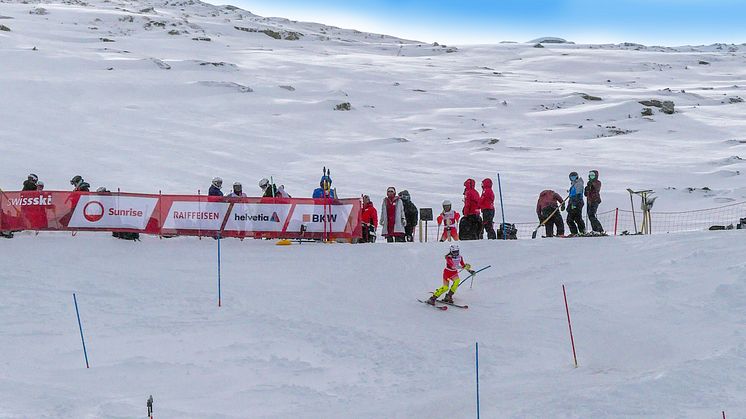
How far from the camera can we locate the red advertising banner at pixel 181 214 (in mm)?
16609

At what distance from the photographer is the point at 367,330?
42.1 ft

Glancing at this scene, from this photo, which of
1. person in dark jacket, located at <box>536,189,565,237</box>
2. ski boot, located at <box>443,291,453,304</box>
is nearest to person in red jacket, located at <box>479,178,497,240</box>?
person in dark jacket, located at <box>536,189,565,237</box>

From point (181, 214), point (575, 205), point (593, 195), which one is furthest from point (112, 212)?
point (593, 195)

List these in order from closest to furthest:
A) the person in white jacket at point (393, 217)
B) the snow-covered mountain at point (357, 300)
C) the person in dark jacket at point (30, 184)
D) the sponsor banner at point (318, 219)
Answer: the snow-covered mountain at point (357, 300) → the person in dark jacket at point (30, 184) → the sponsor banner at point (318, 219) → the person in white jacket at point (393, 217)

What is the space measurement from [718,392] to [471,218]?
8.48m

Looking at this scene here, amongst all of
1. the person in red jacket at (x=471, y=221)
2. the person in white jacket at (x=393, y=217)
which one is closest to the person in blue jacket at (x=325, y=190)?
the person in white jacket at (x=393, y=217)

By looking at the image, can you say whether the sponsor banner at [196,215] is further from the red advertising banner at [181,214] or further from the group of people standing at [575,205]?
the group of people standing at [575,205]

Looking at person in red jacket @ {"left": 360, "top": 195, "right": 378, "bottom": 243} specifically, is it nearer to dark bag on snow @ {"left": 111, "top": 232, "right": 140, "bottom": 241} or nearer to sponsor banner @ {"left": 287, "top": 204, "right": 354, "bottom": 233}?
sponsor banner @ {"left": 287, "top": 204, "right": 354, "bottom": 233}

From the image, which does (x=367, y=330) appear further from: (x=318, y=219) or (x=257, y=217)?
(x=257, y=217)

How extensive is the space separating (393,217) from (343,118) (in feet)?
82.1

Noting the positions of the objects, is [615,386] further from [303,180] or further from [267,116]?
[267,116]

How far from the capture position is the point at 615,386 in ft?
33.8

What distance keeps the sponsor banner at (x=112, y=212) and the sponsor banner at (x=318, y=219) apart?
324cm

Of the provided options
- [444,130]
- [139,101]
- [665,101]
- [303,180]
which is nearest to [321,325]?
[303,180]
